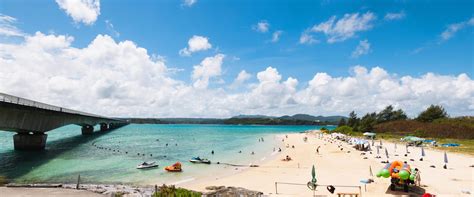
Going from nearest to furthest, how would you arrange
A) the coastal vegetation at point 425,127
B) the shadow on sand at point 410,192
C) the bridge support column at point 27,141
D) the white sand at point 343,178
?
the shadow on sand at point 410,192 < the white sand at point 343,178 < the bridge support column at point 27,141 < the coastal vegetation at point 425,127

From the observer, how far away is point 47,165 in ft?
118

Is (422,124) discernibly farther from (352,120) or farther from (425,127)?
(352,120)

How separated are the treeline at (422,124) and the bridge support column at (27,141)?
282ft

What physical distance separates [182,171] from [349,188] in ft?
61.6

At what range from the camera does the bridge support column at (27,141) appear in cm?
5050

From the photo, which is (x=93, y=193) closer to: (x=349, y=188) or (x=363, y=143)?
(x=349, y=188)

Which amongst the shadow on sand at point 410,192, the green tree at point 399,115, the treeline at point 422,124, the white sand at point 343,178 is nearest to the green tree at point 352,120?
the treeline at point 422,124

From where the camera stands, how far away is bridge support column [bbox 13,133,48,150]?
166ft

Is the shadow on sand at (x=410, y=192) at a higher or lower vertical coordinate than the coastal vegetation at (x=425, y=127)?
lower

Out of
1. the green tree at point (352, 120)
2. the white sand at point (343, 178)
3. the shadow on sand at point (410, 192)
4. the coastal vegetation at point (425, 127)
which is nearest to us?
the shadow on sand at point (410, 192)

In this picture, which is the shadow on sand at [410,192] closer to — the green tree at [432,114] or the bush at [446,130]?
the bush at [446,130]

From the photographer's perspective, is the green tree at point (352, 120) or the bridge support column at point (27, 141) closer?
the bridge support column at point (27, 141)

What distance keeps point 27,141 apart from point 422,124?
98.0m

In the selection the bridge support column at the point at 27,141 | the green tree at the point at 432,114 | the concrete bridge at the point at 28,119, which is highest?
the green tree at the point at 432,114
